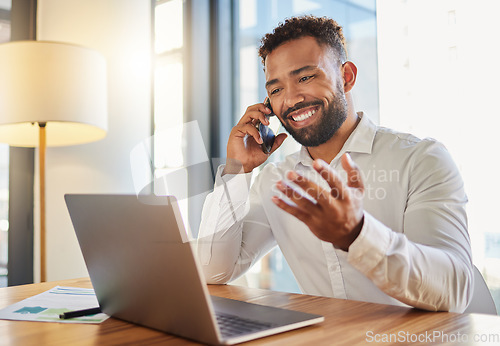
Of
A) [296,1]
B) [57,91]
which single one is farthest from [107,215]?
[296,1]

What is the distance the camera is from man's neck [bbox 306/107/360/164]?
1.46 meters

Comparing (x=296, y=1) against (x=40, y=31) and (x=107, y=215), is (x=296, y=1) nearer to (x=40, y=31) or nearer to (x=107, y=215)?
(x=40, y=31)

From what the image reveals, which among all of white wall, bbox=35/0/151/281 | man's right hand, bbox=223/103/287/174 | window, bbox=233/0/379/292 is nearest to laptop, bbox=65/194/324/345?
man's right hand, bbox=223/103/287/174

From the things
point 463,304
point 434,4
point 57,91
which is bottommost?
point 463,304

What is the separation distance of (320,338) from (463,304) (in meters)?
0.40

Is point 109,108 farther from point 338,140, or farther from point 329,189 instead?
point 329,189

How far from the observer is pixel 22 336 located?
2.27ft

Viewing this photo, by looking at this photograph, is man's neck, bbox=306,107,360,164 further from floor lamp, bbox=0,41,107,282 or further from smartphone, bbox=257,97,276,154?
floor lamp, bbox=0,41,107,282

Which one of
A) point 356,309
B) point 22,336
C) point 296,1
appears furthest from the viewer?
point 296,1

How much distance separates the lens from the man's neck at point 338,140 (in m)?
1.46

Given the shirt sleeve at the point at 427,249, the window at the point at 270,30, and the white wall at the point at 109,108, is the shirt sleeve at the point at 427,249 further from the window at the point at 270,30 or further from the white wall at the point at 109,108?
the white wall at the point at 109,108

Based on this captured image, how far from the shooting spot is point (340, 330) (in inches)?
27.0

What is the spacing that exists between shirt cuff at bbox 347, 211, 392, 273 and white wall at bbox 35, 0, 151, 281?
2131 mm

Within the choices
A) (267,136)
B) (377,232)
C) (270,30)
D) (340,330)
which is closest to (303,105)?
(267,136)
